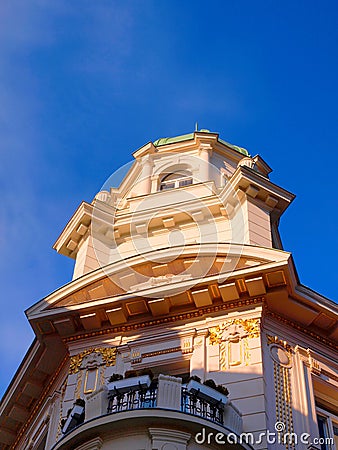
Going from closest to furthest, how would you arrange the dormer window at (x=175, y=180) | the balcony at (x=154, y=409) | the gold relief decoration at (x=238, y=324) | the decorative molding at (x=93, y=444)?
the balcony at (x=154, y=409) < the decorative molding at (x=93, y=444) < the gold relief decoration at (x=238, y=324) < the dormer window at (x=175, y=180)

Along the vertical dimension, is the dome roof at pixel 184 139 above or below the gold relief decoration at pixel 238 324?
above

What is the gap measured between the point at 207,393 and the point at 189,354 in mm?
3278

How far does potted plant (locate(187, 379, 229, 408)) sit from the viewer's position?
17000 mm

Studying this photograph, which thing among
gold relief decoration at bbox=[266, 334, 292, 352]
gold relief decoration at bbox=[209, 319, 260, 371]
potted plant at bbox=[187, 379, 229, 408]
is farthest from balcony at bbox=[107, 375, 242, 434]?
gold relief decoration at bbox=[266, 334, 292, 352]

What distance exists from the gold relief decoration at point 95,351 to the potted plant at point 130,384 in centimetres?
338

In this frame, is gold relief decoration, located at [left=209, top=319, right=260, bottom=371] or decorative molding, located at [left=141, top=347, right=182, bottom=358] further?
decorative molding, located at [left=141, top=347, right=182, bottom=358]

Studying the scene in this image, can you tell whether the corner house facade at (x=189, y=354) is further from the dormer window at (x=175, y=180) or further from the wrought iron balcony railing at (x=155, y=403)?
the dormer window at (x=175, y=180)

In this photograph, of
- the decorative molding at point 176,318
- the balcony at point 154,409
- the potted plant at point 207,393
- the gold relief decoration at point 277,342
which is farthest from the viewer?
the decorative molding at point 176,318

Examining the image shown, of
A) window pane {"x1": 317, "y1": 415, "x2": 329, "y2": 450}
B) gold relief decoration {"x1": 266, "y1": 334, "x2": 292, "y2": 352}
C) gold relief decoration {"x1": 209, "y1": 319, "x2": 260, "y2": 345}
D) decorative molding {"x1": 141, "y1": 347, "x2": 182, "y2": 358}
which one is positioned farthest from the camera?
decorative molding {"x1": 141, "y1": 347, "x2": 182, "y2": 358}

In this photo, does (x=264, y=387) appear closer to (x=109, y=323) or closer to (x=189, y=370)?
(x=189, y=370)

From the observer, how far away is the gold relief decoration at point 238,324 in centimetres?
2006

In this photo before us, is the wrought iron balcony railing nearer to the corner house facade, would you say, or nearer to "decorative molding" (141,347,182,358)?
the corner house facade

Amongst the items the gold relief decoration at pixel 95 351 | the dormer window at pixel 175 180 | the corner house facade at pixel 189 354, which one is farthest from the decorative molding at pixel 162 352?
the dormer window at pixel 175 180

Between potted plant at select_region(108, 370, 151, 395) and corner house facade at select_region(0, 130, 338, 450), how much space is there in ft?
0.09
